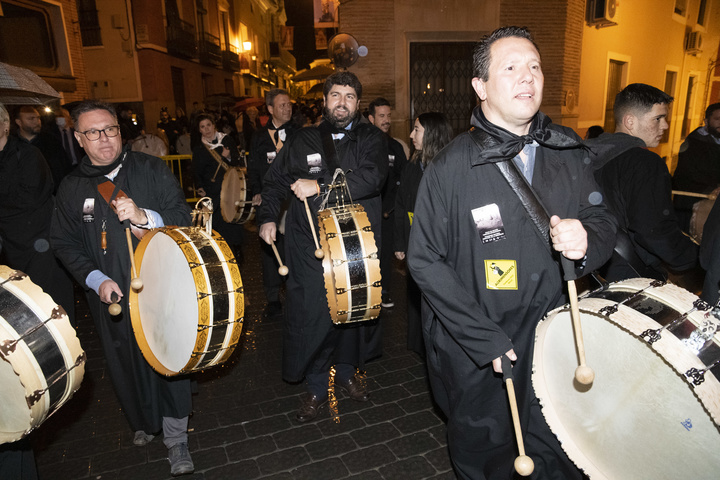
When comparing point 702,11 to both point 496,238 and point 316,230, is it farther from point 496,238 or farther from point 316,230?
point 496,238

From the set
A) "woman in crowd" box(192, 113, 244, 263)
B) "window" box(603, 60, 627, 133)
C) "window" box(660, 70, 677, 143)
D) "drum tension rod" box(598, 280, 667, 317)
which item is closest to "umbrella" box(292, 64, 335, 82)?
"window" box(603, 60, 627, 133)

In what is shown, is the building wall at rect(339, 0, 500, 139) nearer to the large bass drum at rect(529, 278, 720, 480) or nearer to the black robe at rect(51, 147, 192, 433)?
the black robe at rect(51, 147, 192, 433)

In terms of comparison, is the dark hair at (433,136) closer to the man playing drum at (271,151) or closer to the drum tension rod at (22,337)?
the man playing drum at (271,151)

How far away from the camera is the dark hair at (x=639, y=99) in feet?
11.2

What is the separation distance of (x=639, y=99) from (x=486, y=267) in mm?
2205

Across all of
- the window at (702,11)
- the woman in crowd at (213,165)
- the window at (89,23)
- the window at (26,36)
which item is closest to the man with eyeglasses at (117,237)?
the woman in crowd at (213,165)

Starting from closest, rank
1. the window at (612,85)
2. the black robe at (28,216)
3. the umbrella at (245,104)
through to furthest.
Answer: the black robe at (28,216) < the window at (612,85) < the umbrella at (245,104)

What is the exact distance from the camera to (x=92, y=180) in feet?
10.3

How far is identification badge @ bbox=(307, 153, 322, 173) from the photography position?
150 inches

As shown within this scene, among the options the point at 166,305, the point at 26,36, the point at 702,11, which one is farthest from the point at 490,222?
the point at 702,11

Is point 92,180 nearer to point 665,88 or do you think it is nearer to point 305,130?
point 305,130

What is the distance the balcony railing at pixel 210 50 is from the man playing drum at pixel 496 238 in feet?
101

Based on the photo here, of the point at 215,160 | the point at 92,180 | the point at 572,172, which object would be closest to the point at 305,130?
the point at 92,180

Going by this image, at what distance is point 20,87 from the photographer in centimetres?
438
